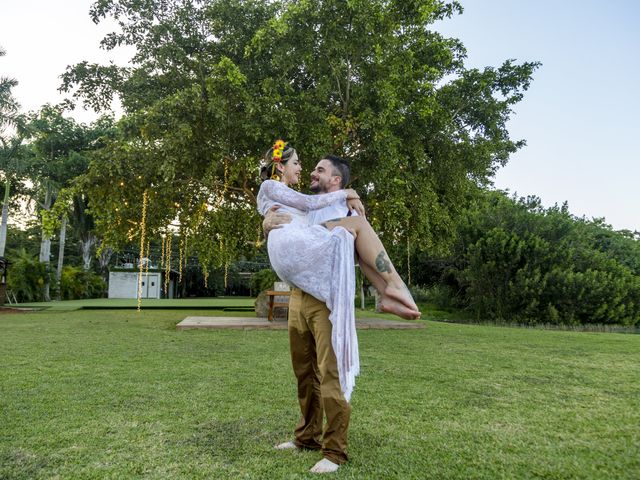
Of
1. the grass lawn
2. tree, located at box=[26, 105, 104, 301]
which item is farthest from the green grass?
the grass lawn

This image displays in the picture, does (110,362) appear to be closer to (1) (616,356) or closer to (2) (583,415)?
(2) (583,415)

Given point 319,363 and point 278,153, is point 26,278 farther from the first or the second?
point 319,363

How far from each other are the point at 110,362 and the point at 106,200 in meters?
6.53

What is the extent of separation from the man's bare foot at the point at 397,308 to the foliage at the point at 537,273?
635 inches

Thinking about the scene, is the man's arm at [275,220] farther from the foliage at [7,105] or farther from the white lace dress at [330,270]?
the foliage at [7,105]

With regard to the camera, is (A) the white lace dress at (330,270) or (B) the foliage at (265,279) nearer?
(A) the white lace dress at (330,270)

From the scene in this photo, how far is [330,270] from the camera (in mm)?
2588

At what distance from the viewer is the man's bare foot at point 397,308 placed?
2.57 meters

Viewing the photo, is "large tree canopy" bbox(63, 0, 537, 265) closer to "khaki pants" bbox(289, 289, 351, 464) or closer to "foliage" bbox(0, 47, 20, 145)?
"khaki pants" bbox(289, 289, 351, 464)

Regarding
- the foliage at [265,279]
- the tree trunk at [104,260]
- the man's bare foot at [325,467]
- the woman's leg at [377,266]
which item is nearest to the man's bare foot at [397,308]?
the woman's leg at [377,266]

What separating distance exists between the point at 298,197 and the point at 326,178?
0.66 ft

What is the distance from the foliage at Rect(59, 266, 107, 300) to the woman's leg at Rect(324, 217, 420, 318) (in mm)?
29071

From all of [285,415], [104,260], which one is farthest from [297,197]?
[104,260]

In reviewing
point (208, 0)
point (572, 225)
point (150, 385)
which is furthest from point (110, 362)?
point (572, 225)
